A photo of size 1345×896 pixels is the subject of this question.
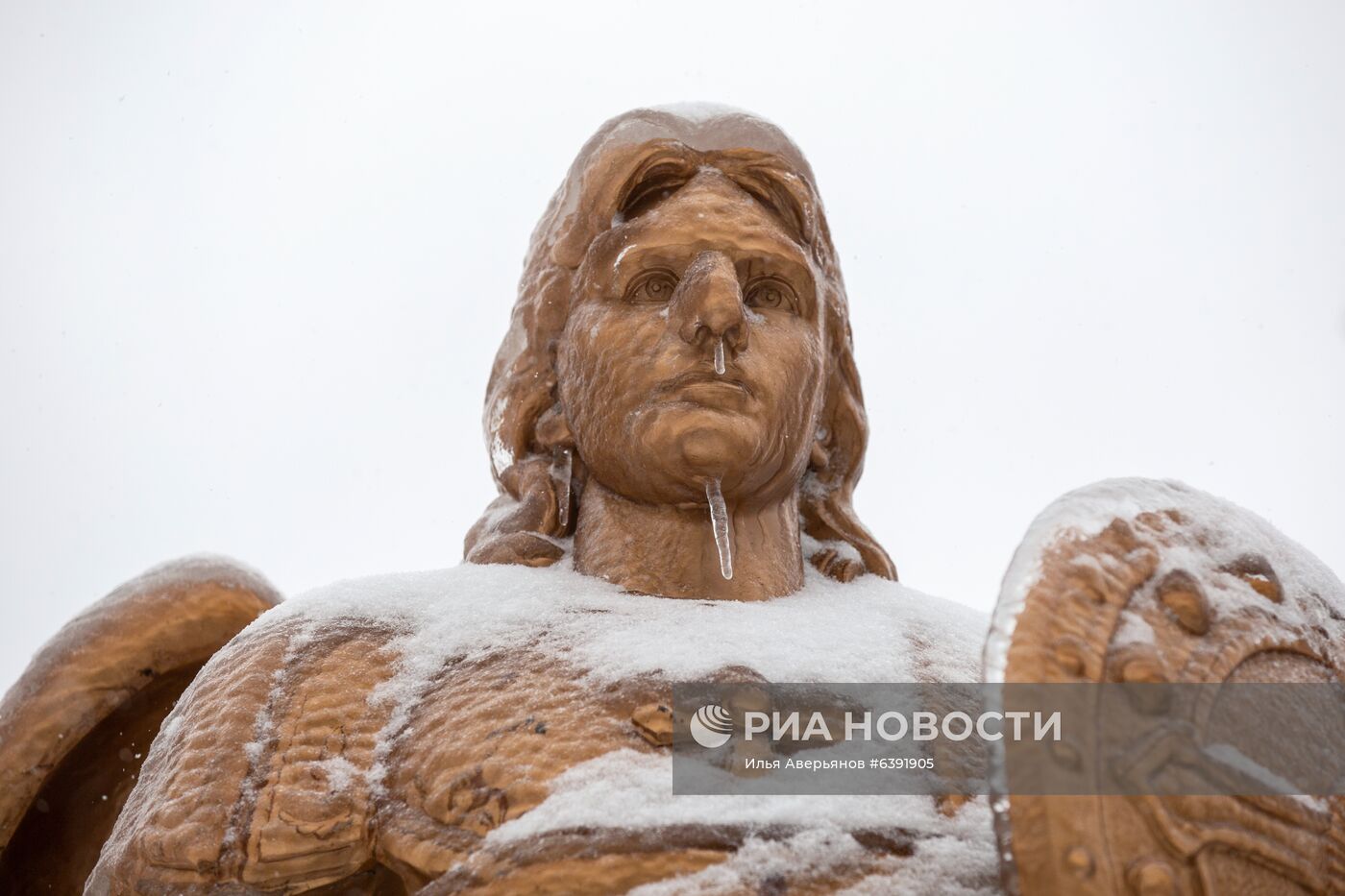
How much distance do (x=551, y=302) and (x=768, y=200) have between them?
57 cm

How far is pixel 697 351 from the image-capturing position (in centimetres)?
277

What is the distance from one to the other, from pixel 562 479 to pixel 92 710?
1.14 metres

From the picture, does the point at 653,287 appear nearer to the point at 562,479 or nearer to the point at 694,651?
the point at 562,479

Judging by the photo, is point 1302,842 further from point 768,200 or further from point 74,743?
point 74,743

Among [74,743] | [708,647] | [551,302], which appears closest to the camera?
[708,647]

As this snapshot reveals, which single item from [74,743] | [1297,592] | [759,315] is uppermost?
Answer: [759,315]

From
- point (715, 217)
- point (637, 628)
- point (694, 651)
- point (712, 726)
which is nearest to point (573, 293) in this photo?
point (715, 217)

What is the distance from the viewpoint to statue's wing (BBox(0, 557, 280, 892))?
2.70 meters

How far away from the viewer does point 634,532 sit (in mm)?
2951

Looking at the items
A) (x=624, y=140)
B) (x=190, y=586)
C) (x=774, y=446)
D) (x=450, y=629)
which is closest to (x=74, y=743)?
(x=190, y=586)

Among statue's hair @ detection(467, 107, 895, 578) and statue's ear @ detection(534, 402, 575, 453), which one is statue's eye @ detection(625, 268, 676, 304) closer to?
statue's hair @ detection(467, 107, 895, 578)

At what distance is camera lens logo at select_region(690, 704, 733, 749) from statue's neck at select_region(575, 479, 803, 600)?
749mm

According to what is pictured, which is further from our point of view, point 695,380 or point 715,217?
point 715,217

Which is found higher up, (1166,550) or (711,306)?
(711,306)
